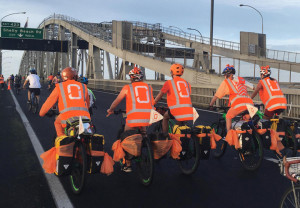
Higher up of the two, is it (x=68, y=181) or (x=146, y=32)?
(x=146, y=32)

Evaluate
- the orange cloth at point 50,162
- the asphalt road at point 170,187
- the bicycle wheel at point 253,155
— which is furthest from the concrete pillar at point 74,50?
the orange cloth at point 50,162

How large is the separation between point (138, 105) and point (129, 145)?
1.94 ft

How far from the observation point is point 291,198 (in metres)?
3.22

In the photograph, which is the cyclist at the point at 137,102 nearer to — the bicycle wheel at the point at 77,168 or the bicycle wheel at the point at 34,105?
→ the bicycle wheel at the point at 77,168

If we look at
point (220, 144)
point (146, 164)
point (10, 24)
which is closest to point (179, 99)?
point (146, 164)

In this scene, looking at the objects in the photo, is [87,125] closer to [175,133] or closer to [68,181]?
[68,181]

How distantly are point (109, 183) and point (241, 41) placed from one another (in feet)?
130

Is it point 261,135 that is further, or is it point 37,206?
point 261,135

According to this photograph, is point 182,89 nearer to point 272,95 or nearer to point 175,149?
point 175,149

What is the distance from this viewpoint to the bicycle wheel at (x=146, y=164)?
5078 mm

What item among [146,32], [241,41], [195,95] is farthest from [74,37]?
[195,95]

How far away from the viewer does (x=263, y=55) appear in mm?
41938

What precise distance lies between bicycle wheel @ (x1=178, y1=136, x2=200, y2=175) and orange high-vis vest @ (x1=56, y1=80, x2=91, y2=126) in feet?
5.45

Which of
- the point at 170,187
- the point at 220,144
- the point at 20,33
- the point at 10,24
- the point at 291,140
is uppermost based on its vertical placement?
the point at 10,24
